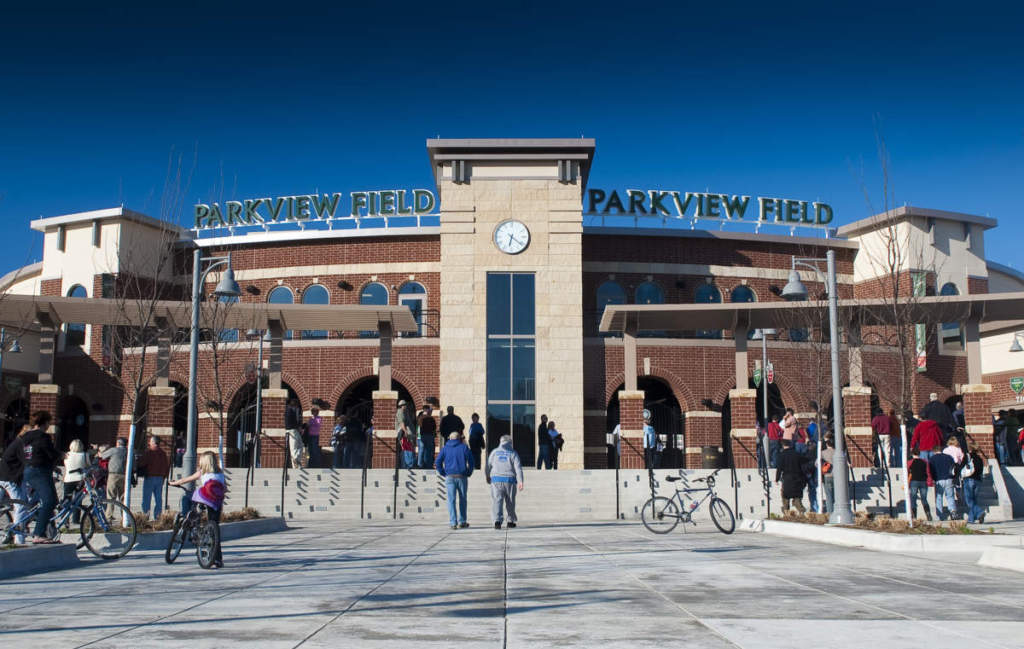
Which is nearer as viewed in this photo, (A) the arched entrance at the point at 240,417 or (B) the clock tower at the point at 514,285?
(B) the clock tower at the point at 514,285

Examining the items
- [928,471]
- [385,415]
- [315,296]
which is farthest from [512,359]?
[928,471]

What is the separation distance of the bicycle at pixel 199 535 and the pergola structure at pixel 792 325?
54.5ft

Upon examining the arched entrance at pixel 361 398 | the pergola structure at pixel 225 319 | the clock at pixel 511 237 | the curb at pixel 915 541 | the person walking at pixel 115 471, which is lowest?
the curb at pixel 915 541

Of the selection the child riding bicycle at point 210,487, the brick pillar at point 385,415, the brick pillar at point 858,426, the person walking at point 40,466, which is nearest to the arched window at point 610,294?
the brick pillar at point 385,415

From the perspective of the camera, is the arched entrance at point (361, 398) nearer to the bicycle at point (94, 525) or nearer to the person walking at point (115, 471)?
the person walking at point (115, 471)

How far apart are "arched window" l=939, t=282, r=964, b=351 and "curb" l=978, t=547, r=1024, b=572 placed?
2827 centimetres

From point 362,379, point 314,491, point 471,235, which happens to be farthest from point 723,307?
point 362,379

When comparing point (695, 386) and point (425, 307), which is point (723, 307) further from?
point (425, 307)

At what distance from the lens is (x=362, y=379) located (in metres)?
34.2

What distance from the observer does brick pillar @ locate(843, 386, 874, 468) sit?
24906 mm

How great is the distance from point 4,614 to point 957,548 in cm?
1066

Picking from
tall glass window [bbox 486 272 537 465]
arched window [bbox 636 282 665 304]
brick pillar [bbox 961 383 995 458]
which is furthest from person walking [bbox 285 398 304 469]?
brick pillar [bbox 961 383 995 458]

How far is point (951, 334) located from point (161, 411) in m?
28.2

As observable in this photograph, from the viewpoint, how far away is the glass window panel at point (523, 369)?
3122 centimetres
